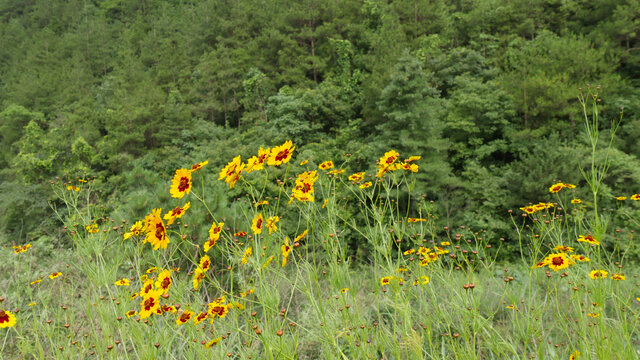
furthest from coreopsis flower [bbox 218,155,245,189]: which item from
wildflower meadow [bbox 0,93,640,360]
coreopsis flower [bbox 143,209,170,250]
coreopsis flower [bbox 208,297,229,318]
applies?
coreopsis flower [bbox 208,297,229,318]

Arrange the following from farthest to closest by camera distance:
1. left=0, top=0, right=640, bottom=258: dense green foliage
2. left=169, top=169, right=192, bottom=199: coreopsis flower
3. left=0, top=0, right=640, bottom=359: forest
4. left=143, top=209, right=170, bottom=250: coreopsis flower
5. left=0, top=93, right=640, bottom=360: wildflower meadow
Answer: left=0, top=0, right=640, bottom=258: dense green foliage → left=0, top=0, right=640, bottom=359: forest → left=169, top=169, right=192, bottom=199: coreopsis flower → left=143, top=209, right=170, bottom=250: coreopsis flower → left=0, top=93, right=640, bottom=360: wildflower meadow

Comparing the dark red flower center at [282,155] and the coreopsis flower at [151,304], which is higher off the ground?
the dark red flower center at [282,155]

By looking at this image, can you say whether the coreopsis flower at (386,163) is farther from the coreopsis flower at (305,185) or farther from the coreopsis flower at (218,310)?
the coreopsis flower at (218,310)

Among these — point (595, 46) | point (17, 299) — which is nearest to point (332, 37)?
point (595, 46)

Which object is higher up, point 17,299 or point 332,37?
point 332,37

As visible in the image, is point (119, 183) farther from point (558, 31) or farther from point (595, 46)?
point (558, 31)

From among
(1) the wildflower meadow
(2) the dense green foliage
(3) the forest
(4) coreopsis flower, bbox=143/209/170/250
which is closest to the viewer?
(1) the wildflower meadow

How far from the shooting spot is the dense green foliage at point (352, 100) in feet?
25.0

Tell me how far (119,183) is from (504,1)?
1748cm

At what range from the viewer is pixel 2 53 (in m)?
24.7

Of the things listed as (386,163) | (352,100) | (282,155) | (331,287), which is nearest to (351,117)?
(352,100)

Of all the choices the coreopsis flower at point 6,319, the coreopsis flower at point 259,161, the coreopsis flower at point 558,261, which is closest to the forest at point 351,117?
the coreopsis flower at point 259,161

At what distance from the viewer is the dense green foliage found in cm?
761

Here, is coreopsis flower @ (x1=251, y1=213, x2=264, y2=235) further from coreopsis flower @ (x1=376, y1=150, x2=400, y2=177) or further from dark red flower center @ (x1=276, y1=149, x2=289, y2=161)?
coreopsis flower @ (x1=376, y1=150, x2=400, y2=177)
